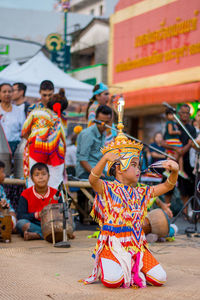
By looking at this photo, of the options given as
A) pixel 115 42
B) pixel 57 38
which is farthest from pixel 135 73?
pixel 57 38

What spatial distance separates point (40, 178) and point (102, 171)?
2424 mm

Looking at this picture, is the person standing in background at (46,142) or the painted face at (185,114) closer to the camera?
the person standing in background at (46,142)

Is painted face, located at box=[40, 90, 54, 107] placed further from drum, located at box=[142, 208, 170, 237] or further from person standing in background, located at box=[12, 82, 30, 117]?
drum, located at box=[142, 208, 170, 237]

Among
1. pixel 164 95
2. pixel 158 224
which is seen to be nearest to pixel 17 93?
pixel 158 224

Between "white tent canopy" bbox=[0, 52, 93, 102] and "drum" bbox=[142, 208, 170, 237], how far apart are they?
5336mm

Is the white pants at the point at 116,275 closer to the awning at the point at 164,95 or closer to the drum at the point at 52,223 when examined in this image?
Result: the drum at the point at 52,223

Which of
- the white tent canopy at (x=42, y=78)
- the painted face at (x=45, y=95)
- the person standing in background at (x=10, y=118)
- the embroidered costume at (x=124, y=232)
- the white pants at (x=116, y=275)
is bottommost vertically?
the white pants at (x=116, y=275)

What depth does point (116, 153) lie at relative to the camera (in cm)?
385

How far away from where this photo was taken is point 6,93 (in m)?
7.74

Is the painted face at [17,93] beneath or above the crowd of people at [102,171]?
above

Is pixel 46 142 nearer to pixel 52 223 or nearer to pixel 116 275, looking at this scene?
pixel 52 223

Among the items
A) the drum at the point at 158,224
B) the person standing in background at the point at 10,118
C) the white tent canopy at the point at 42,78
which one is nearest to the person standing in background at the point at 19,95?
the person standing in background at the point at 10,118

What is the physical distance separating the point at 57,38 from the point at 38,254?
1635cm

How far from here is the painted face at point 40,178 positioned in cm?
625
